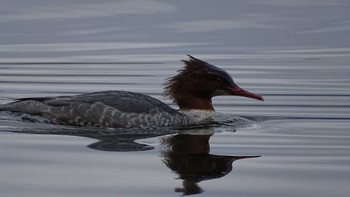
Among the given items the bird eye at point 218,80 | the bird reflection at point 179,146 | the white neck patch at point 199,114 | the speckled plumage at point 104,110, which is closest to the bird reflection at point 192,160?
the bird reflection at point 179,146

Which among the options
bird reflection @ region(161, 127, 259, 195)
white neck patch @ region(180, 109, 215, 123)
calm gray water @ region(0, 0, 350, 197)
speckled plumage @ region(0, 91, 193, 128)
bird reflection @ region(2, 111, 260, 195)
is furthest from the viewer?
white neck patch @ region(180, 109, 215, 123)

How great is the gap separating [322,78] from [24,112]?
6471 millimetres

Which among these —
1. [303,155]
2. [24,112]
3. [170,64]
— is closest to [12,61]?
[170,64]

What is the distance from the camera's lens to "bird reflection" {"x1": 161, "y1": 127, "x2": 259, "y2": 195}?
11719 millimetres

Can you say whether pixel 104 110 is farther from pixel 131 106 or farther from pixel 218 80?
pixel 218 80

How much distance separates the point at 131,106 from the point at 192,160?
2.85 m

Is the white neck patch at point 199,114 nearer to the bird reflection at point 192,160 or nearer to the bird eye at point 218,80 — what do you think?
the bird eye at point 218,80

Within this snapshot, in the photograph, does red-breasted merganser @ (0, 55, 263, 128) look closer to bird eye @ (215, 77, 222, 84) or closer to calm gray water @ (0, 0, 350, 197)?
bird eye @ (215, 77, 222, 84)

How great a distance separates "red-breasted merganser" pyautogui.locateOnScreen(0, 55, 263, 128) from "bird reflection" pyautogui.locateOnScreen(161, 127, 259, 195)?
921 millimetres

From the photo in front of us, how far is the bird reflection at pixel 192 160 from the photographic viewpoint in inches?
461

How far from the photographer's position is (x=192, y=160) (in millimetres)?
12852

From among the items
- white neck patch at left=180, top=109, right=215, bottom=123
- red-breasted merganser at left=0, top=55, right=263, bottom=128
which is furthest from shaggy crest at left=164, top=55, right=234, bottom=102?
white neck patch at left=180, top=109, right=215, bottom=123

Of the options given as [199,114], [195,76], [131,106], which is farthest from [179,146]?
[195,76]

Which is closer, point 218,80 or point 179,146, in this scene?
point 179,146
